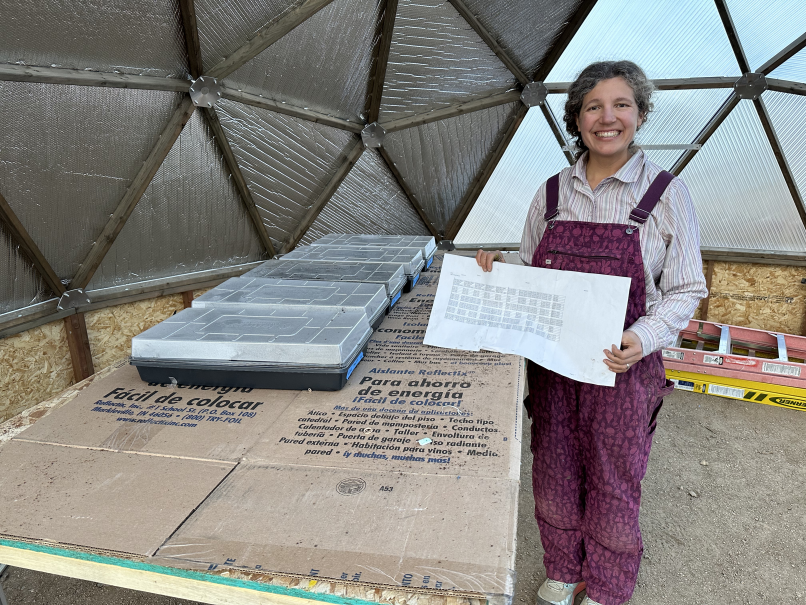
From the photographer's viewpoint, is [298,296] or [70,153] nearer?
[298,296]

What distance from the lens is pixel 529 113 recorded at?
587cm

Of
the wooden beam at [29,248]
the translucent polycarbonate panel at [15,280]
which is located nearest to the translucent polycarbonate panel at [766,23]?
the wooden beam at [29,248]

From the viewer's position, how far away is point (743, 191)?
5.80 meters

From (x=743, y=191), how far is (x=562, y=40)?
8.49 ft

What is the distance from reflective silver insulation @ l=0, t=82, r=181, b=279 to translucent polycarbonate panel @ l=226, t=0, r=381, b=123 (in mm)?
750

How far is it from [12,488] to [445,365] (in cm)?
153

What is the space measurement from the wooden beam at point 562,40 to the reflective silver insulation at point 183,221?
11.3 feet

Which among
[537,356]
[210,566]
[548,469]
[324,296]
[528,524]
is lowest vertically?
[528,524]

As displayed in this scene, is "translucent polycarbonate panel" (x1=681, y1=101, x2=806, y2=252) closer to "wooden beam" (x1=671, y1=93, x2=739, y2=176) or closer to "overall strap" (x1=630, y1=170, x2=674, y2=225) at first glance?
"wooden beam" (x1=671, y1=93, x2=739, y2=176)

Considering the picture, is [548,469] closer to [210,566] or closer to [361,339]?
[361,339]

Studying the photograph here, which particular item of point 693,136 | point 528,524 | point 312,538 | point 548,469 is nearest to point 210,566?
point 312,538

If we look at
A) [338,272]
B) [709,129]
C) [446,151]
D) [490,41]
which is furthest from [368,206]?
[709,129]

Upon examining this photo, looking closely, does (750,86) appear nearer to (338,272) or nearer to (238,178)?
(338,272)

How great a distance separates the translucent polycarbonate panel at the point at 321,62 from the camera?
14.0 feet
